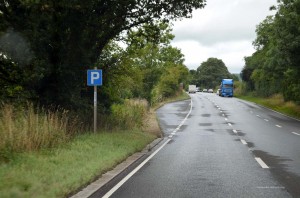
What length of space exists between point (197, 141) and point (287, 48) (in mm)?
15330

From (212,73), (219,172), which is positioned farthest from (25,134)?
(212,73)

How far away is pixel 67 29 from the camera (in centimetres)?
1572

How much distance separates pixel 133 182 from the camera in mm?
8898

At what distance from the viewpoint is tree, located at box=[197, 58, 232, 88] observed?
162m

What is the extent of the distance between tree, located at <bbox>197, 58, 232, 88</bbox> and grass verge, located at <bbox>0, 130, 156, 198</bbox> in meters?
151

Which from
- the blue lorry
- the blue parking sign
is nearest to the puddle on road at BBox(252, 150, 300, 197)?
the blue parking sign

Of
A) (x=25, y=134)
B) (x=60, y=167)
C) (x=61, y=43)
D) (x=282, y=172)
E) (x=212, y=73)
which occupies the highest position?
(x=212, y=73)

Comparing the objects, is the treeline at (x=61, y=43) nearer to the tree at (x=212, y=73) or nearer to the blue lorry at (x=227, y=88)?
the blue lorry at (x=227, y=88)

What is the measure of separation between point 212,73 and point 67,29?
14979 centimetres

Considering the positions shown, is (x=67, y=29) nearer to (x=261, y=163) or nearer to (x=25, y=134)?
(x=25, y=134)

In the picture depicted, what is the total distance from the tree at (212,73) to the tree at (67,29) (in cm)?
14546

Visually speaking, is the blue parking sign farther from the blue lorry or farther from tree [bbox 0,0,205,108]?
the blue lorry

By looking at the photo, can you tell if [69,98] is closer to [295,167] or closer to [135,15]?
[135,15]

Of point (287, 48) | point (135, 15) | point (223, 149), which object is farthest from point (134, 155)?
point (287, 48)
